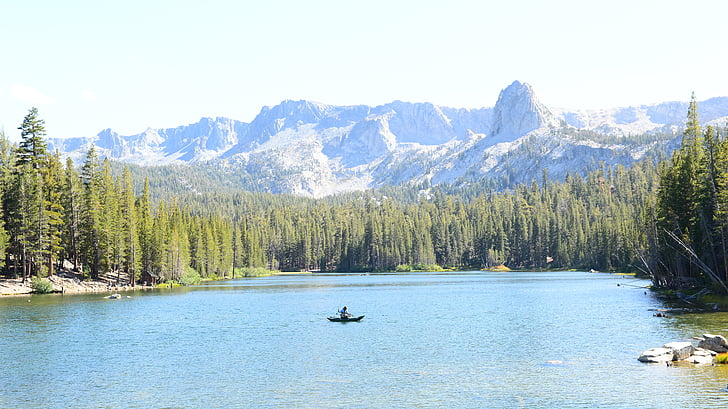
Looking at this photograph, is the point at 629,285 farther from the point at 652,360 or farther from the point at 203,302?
the point at 652,360

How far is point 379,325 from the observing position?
220ft

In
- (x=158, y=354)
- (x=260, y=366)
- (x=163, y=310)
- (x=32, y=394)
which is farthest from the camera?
(x=163, y=310)

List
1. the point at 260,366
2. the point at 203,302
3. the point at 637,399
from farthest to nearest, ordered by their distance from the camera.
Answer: the point at 203,302
the point at 260,366
the point at 637,399

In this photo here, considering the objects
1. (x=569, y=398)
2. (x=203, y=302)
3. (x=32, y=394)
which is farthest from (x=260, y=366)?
(x=203, y=302)

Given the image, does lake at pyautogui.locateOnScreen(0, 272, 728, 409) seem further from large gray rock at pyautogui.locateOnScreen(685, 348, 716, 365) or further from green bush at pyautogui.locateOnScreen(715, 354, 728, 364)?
large gray rock at pyautogui.locateOnScreen(685, 348, 716, 365)

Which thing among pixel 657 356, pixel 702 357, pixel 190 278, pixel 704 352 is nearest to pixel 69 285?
pixel 190 278

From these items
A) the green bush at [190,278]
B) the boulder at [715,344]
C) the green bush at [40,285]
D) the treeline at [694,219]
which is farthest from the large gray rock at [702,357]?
the green bush at [190,278]

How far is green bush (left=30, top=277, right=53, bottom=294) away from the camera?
100m

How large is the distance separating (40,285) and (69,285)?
957 cm

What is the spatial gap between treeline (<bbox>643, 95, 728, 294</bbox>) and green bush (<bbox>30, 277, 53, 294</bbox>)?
8887 cm

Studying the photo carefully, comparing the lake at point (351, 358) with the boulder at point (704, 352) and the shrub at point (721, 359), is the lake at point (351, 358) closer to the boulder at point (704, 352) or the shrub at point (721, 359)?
the shrub at point (721, 359)

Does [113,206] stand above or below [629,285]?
above

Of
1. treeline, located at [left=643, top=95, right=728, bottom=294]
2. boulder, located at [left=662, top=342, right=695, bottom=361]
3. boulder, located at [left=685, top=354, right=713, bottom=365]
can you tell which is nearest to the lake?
boulder, located at [left=685, top=354, right=713, bottom=365]

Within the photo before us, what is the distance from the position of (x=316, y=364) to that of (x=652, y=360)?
21.7 metres
